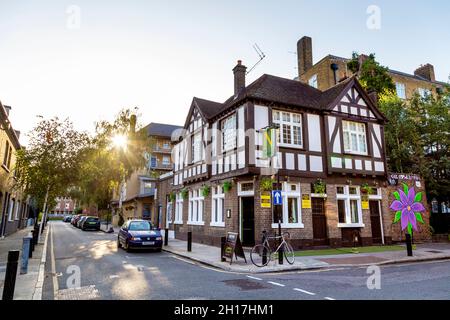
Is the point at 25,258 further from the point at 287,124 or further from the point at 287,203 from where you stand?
the point at 287,124

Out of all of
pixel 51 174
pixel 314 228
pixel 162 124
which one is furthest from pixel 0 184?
pixel 162 124

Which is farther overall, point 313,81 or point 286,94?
point 313,81

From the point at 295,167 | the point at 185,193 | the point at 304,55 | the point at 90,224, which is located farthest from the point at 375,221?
the point at 90,224

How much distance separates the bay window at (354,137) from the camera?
664 inches

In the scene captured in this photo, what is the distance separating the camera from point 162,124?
53750mm

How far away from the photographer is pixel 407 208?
56.2ft

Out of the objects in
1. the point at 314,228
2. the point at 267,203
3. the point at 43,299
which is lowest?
the point at 43,299

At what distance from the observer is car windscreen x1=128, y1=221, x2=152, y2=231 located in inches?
609

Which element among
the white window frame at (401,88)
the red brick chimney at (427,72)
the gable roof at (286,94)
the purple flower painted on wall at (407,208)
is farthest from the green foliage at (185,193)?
the red brick chimney at (427,72)

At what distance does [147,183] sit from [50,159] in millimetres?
23103

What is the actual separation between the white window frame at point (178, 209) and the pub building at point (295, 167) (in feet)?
9.08
